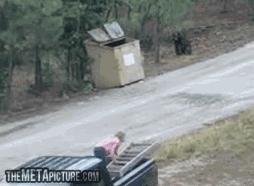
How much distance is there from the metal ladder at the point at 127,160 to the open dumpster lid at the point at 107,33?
13.8 m

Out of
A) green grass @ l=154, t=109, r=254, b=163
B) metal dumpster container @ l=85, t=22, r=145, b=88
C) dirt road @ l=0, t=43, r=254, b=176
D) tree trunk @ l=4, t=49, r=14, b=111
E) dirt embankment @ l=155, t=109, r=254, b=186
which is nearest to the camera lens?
dirt embankment @ l=155, t=109, r=254, b=186

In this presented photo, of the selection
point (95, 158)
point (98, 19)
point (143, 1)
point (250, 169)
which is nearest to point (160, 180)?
point (250, 169)

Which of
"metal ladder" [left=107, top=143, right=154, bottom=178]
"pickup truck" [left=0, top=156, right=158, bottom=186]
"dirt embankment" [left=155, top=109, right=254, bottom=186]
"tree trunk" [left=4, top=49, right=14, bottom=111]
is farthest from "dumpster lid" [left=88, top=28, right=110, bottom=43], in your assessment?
"pickup truck" [left=0, top=156, right=158, bottom=186]

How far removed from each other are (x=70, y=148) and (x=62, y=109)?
4.65m

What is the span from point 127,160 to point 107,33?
14.6 meters

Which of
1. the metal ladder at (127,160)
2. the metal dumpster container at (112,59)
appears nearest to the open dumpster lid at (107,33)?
the metal dumpster container at (112,59)

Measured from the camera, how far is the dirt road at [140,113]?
1496 cm

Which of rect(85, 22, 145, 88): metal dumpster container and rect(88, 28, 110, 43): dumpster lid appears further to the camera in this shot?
rect(88, 28, 110, 43): dumpster lid

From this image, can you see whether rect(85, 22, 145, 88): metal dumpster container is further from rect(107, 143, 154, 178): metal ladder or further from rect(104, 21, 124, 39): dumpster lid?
rect(107, 143, 154, 178): metal ladder

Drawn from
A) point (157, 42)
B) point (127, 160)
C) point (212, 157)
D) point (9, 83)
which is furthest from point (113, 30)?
point (127, 160)

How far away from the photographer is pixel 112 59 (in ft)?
71.1

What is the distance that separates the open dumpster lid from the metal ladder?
45.2 feet

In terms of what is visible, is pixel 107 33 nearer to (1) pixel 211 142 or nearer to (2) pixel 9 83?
(2) pixel 9 83

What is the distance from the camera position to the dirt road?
15.0 meters
